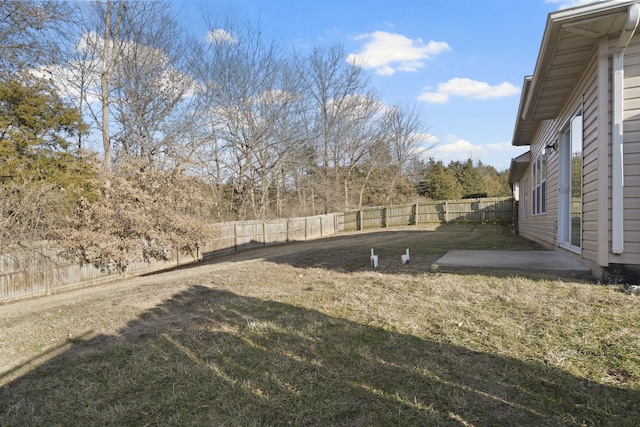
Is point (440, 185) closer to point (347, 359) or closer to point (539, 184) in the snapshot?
point (539, 184)

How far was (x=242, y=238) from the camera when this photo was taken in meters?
16.3

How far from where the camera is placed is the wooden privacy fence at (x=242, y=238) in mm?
8334

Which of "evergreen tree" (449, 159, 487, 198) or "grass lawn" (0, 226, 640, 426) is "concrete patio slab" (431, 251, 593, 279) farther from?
"evergreen tree" (449, 159, 487, 198)

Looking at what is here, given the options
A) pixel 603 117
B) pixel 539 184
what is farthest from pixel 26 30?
pixel 539 184

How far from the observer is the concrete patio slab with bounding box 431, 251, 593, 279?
500cm

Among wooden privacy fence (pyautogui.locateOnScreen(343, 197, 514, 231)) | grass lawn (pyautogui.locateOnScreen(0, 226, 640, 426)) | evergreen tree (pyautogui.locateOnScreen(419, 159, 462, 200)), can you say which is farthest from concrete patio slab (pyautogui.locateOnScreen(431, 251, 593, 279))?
evergreen tree (pyautogui.locateOnScreen(419, 159, 462, 200))

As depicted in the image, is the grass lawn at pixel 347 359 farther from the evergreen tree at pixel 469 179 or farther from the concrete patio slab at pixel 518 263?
the evergreen tree at pixel 469 179

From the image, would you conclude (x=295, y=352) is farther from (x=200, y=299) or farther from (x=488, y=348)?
(x=200, y=299)

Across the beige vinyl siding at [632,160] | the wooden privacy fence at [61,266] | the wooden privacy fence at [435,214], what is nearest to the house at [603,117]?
the beige vinyl siding at [632,160]

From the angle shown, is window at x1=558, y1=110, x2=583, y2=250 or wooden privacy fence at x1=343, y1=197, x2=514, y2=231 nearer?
window at x1=558, y1=110, x2=583, y2=250

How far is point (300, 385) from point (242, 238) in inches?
558

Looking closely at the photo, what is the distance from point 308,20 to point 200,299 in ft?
41.0

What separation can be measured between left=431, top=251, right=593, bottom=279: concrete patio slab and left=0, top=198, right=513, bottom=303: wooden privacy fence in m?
8.80

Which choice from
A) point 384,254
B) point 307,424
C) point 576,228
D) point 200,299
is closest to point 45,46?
point 200,299
